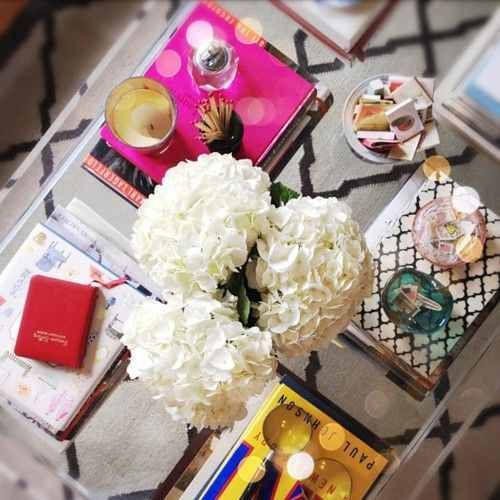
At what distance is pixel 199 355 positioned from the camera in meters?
0.69

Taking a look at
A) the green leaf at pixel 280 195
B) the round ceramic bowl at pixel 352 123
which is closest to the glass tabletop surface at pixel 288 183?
the round ceramic bowl at pixel 352 123

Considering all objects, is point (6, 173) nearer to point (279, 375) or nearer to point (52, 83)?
point (52, 83)

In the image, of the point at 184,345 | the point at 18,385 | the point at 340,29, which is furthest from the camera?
the point at 18,385

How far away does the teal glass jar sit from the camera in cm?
98

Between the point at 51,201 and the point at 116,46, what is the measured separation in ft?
0.91

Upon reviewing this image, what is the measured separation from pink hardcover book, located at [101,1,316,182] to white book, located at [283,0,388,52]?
3.8 inches

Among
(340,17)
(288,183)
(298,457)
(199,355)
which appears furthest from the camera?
(288,183)

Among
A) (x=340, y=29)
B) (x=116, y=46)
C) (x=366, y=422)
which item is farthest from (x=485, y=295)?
(x=116, y=46)

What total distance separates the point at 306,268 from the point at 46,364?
0.45m

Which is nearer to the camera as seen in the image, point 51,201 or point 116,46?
point 116,46

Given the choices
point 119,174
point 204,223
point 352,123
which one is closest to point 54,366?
point 119,174

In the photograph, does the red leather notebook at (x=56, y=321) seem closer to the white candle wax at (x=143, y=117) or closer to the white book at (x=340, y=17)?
the white candle wax at (x=143, y=117)

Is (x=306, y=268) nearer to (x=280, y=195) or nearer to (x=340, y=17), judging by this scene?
(x=280, y=195)

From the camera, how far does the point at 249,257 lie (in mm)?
737
